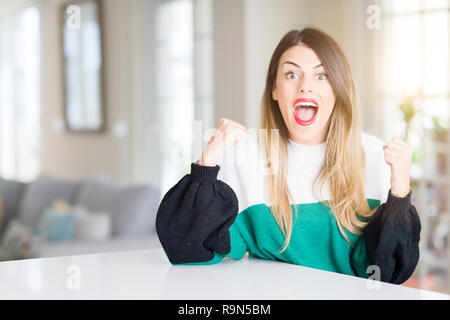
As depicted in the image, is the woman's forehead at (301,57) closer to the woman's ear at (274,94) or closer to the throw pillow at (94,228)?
the woman's ear at (274,94)

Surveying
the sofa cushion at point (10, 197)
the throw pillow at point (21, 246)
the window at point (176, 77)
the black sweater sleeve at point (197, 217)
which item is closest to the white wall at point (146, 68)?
the window at point (176, 77)

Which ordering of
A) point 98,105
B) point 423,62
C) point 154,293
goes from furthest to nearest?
point 98,105 → point 423,62 → point 154,293

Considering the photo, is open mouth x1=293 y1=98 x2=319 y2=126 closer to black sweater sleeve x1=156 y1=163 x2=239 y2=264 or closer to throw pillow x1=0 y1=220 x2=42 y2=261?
black sweater sleeve x1=156 y1=163 x2=239 y2=264

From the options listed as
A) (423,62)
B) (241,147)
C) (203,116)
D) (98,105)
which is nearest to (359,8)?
(423,62)

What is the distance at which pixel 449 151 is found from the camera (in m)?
3.06

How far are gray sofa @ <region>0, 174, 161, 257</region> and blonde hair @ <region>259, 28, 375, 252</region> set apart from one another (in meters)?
2.07

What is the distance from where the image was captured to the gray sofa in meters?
3.19

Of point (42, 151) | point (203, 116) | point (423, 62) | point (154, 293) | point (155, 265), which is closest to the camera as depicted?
point (154, 293)

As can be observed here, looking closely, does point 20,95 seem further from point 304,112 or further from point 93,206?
point 304,112

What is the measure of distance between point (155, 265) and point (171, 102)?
3.36 meters

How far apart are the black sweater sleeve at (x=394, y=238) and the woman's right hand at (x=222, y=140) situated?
292 mm

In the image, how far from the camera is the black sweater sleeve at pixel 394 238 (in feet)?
3.62

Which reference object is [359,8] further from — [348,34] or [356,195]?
[356,195]

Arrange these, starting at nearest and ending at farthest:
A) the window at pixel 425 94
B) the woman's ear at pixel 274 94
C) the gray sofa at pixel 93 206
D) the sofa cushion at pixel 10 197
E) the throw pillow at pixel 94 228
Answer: the woman's ear at pixel 274 94 < the window at pixel 425 94 < the gray sofa at pixel 93 206 < the throw pillow at pixel 94 228 < the sofa cushion at pixel 10 197
